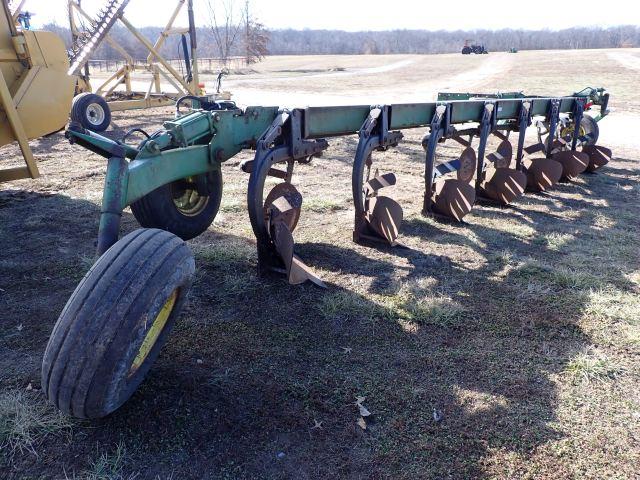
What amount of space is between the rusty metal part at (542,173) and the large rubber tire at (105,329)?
17.9 feet

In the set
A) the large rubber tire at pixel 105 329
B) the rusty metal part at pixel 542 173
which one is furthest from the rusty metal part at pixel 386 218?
the rusty metal part at pixel 542 173

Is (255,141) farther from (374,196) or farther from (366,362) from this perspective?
(366,362)

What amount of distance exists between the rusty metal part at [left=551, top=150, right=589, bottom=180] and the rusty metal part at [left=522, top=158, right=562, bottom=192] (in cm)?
54

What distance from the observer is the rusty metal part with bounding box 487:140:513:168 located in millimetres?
5871

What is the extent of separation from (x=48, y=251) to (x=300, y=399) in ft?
9.76

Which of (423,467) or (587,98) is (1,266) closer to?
(423,467)

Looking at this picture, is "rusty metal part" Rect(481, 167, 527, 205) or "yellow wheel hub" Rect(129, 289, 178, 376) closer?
"yellow wheel hub" Rect(129, 289, 178, 376)

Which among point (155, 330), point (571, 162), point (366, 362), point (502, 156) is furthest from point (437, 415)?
point (571, 162)

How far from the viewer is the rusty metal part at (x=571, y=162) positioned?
6.68 meters

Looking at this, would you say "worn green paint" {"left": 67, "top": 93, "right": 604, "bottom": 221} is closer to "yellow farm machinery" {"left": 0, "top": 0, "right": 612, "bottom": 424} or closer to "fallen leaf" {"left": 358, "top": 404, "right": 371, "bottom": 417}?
"yellow farm machinery" {"left": 0, "top": 0, "right": 612, "bottom": 424}

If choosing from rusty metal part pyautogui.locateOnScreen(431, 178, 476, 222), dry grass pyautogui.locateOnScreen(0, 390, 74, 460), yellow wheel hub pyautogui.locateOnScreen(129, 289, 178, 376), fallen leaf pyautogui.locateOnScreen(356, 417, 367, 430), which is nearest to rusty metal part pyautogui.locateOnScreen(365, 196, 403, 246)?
rusty metal part pyautogui.locateOnScreen(431, 178, 476, 222)

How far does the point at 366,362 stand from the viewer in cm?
272

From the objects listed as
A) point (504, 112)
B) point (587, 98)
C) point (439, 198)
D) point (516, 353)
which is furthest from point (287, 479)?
point (587, 98)

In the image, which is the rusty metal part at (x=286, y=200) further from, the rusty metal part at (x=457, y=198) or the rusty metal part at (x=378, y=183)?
the rusty metal part at (x=457, y=198)
